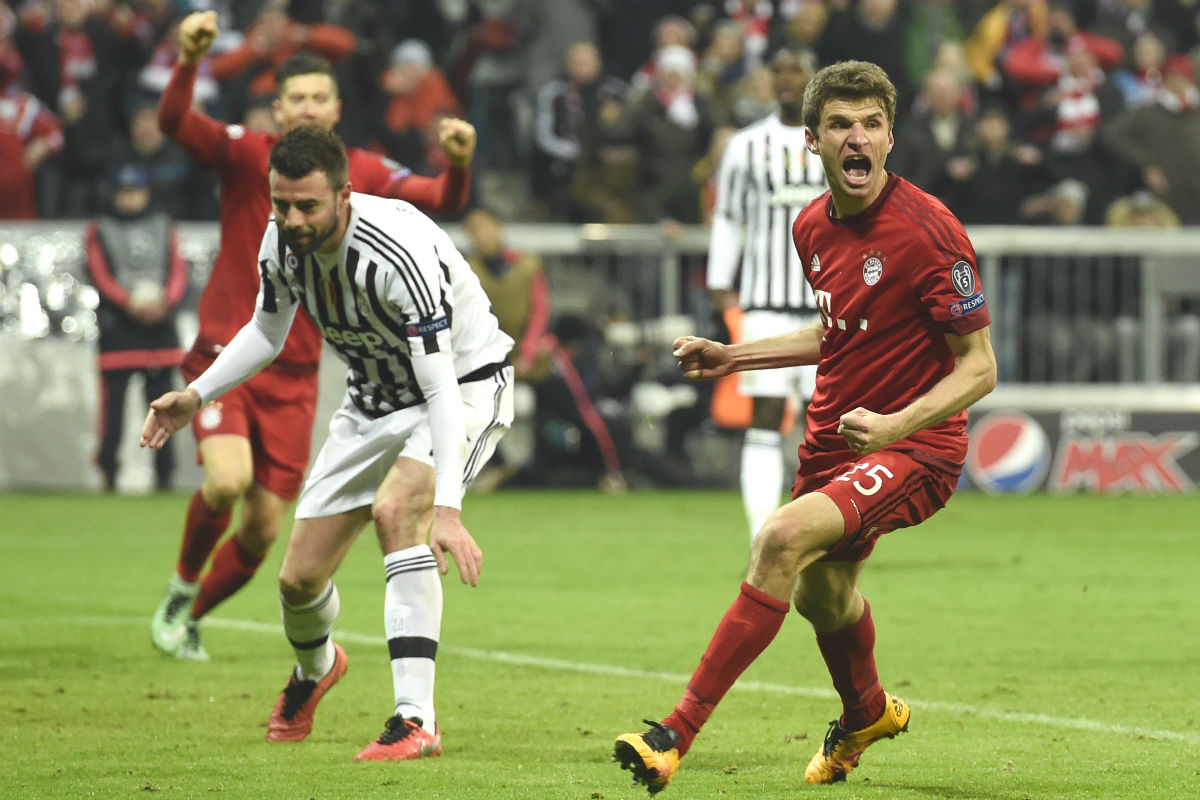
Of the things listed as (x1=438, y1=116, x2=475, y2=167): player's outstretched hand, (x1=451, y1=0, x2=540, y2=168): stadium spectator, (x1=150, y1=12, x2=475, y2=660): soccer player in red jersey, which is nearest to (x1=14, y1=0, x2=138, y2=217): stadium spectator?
(x1=451, y1=0, x2=540, y2=168): stadium spectator

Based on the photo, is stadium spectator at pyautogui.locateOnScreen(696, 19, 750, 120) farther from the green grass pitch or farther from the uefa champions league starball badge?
the uefa champions league starball badge

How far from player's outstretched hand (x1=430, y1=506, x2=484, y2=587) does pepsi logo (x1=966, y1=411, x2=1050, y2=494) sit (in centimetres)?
1144

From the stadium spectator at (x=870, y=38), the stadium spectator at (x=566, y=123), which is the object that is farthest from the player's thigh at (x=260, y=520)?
the stadium spectator at (x=870, y=38)

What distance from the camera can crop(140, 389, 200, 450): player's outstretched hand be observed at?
6.12m

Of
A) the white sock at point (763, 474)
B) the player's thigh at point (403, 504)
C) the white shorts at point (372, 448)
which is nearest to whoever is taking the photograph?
the player's thigh at point (403, 504)

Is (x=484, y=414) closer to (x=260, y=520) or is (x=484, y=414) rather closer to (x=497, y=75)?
(x=260, y=520)

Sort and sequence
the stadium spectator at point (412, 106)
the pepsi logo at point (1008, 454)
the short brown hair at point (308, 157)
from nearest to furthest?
the short brown hair at point (308, 157)
the pepsi logo at point (1008, 454)
the stadium spectator at point (412, 106)

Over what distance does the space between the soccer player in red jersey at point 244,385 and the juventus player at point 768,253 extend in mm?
2742

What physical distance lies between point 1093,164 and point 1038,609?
9265mm

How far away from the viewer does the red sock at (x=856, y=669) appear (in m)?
5.67

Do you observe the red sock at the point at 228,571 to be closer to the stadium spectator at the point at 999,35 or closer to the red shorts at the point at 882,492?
the red shorts at the point at 882,492

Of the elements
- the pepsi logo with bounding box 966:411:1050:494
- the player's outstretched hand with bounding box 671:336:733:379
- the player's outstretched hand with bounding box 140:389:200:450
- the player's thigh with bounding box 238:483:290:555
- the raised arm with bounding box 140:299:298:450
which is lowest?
the pepsi logo with bounding box 966:411:1050:494

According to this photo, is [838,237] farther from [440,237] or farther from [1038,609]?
[1038,609]

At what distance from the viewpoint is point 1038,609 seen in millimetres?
9695
